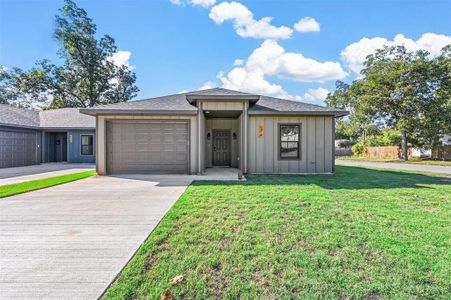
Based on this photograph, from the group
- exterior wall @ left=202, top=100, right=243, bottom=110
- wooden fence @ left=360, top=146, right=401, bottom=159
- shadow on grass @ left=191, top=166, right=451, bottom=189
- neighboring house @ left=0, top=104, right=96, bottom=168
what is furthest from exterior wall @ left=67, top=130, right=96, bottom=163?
wooden fence @ left=360, top=146, right=401, bottom=159

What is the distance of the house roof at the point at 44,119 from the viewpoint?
1334 cm

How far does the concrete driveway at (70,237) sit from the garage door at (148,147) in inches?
135

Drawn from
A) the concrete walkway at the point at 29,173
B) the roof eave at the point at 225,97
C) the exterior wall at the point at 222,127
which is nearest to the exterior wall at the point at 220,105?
the roof eave at the point at 225,97

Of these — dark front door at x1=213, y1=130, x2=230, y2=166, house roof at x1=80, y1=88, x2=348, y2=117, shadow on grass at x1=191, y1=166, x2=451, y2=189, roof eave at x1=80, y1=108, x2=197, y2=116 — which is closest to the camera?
shadow on grass at x1=191, y1=166, x2=451, y2=189

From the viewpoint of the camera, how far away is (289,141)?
948 cm

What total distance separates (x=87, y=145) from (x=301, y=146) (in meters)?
13.7

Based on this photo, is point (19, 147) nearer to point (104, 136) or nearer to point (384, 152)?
point (104, 136)

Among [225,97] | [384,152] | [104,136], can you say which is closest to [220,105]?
[225,97]

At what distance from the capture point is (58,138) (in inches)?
642

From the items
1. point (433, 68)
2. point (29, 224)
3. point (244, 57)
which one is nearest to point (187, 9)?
point (244, 57)

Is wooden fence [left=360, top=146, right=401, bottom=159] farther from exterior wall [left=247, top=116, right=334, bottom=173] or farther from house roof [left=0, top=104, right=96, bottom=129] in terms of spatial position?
house roof [left=0, top=104, right=96, bottom=129]

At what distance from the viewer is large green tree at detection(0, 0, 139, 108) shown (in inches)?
1014

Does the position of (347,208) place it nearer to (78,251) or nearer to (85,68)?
(78,251)

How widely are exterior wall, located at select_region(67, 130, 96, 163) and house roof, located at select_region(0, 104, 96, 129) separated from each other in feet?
1.56
